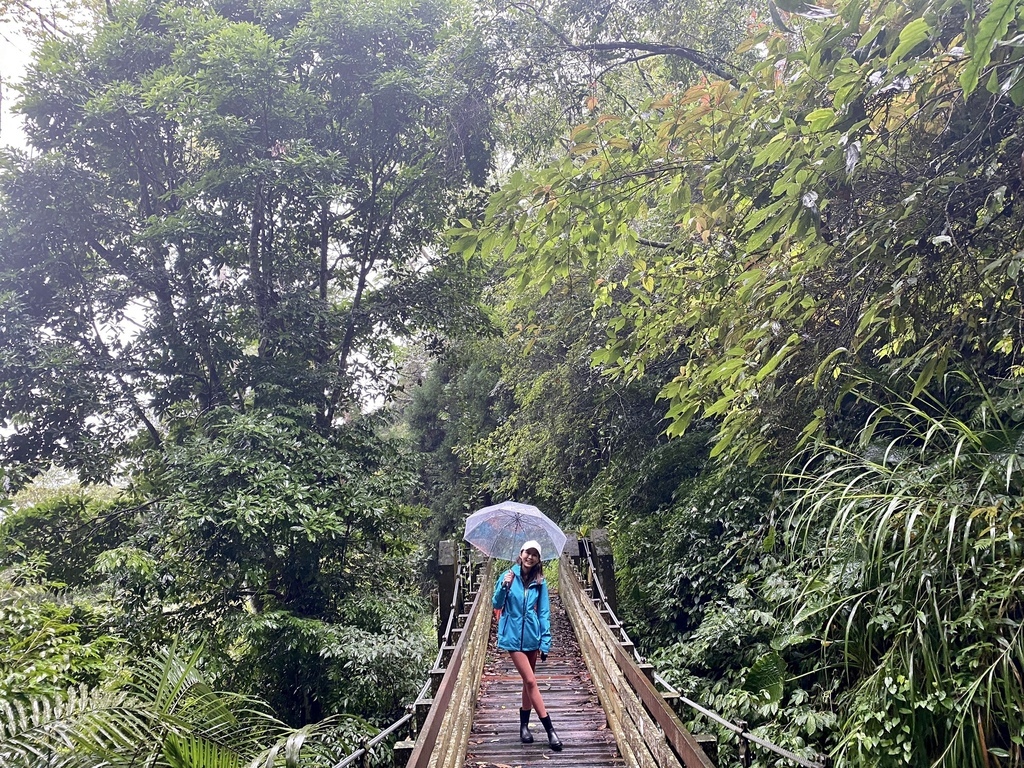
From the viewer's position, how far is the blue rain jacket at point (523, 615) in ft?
14.5

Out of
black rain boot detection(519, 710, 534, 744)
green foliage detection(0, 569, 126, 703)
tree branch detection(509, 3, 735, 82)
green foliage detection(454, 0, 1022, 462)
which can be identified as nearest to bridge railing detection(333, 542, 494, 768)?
black rain boot detection(519, 710, 534, 744)

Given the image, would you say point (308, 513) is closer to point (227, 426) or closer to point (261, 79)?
point (227, 426)

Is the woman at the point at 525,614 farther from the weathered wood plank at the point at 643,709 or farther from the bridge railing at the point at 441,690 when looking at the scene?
the weathered wood plank at the point at 643,709

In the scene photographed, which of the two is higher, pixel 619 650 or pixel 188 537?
pixel 188 537

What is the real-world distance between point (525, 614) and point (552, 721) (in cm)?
134

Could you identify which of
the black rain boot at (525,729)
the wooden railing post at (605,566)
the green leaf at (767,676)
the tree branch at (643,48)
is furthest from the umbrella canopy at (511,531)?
the tree branch at (643,48)

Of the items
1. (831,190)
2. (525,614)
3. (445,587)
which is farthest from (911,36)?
(445,587)

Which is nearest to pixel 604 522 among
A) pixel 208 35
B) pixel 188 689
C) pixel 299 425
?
pixel 299 425

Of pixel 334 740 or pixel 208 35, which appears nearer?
pixel 334 740

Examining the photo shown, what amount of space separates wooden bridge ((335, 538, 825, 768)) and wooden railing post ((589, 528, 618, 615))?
0.02m

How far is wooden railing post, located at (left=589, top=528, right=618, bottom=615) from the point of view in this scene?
26.6 feet

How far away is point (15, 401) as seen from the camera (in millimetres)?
7945

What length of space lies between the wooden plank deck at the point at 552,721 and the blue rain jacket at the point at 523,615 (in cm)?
69

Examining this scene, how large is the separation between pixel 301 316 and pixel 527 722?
6.37 meters
